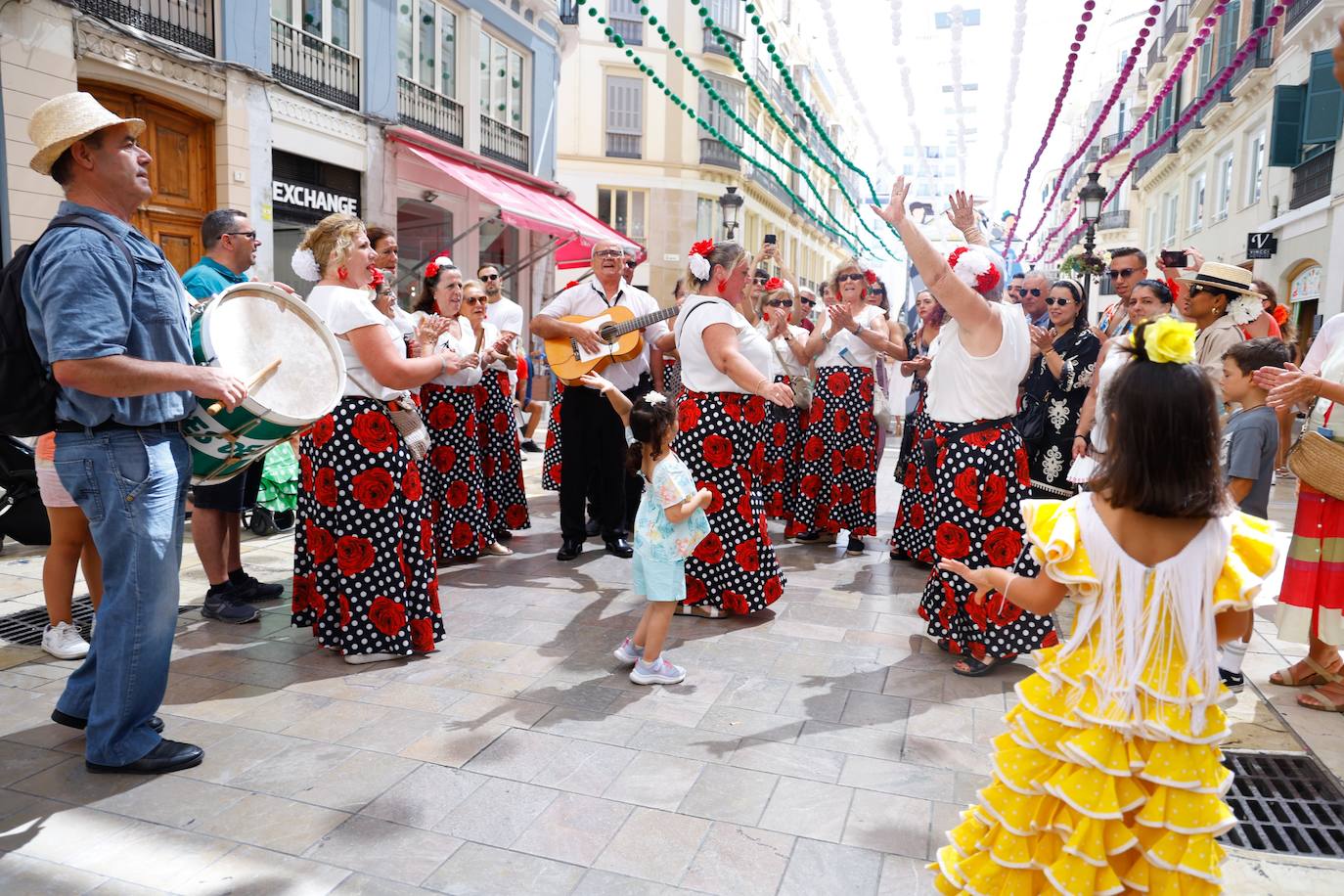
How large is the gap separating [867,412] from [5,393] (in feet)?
16.8

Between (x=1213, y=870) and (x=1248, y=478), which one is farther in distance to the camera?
(x=1248, y=478)

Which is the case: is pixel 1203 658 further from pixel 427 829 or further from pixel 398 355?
pixel 398 355

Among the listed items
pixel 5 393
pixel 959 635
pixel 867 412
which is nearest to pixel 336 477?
pixel 5 393

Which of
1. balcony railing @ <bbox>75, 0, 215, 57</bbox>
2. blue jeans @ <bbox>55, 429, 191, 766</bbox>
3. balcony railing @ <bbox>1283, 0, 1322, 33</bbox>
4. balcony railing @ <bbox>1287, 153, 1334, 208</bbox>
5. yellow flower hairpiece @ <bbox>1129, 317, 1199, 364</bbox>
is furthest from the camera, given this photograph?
balcony railing @ <bbox>1283, 0, 1322, 33</bbox>

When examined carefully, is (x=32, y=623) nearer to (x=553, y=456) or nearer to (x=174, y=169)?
(x=553, y=456)

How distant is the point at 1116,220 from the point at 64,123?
1892 inches

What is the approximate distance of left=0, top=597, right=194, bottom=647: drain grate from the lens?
14.1ft

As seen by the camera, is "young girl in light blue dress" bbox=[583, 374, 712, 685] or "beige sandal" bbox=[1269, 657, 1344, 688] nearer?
"young girl in light blue dress" bbox=[583, 374, 712, 685]

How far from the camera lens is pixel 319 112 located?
466 inches

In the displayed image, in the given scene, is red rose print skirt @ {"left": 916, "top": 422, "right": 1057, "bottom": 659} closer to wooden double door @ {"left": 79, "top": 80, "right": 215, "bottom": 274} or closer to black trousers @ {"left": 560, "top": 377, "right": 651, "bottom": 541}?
black trousers @ {"left": 560, "top": 377, "right": 651, "bottom": 541}

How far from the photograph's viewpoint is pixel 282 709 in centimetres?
359

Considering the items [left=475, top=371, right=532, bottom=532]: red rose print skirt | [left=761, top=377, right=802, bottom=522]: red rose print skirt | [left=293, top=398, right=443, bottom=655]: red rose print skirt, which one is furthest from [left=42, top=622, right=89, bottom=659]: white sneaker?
[left=761, top=377, right=802, bottom=522]: red rose print skirt

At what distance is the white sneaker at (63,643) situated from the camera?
406 centimetres

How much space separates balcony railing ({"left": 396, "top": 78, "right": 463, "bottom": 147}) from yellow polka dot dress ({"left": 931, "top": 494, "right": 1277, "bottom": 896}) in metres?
13.5
